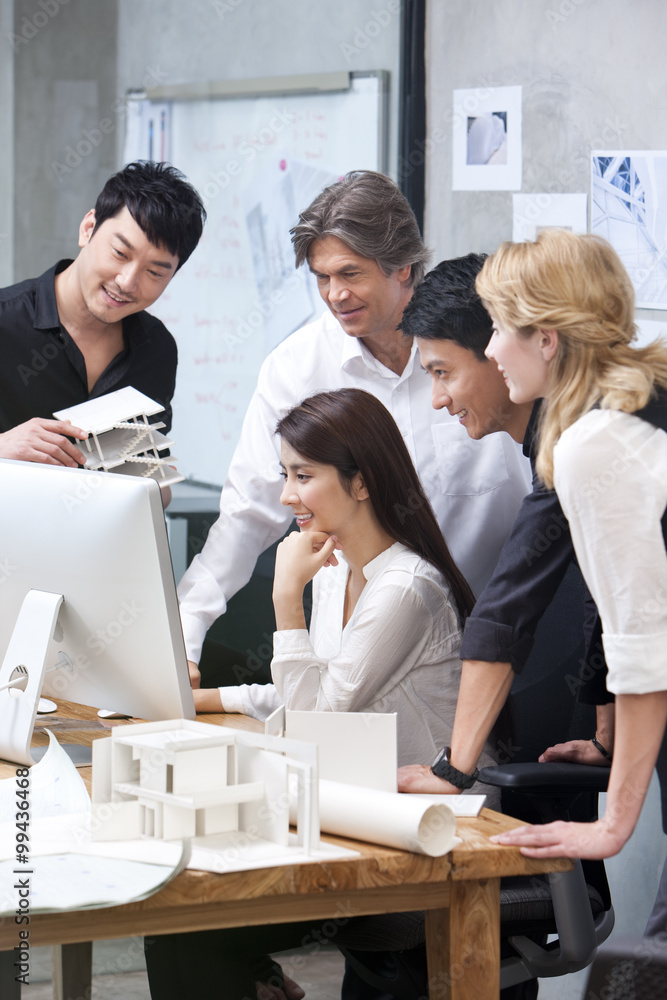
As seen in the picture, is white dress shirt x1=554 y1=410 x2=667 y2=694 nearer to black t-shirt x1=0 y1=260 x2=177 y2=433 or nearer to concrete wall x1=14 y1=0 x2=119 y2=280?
black t-shirt x1=0 y1=260 x2=177 y2=433

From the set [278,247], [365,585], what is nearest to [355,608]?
[365,585]

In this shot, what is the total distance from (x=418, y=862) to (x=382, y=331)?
4.25 ft

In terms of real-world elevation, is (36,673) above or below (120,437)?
below

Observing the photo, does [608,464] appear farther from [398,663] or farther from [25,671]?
[25,671]

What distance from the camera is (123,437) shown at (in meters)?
2.08

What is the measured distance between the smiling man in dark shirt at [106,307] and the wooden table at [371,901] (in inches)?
54.8

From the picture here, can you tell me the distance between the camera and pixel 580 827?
1.40m

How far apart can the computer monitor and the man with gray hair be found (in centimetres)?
53

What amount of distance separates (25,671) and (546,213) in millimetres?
1857

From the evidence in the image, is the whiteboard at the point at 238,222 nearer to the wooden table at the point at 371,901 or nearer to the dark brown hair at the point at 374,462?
the dark brown hair at the point at 374,462

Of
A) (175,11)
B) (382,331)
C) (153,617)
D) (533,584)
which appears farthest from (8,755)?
(175,11)

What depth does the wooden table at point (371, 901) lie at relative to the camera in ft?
3.92

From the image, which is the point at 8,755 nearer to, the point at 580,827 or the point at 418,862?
the point at 418,862

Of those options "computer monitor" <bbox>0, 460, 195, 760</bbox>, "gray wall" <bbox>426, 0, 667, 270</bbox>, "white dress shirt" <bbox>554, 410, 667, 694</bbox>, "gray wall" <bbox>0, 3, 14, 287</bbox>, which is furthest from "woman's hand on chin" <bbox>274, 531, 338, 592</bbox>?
"gray wall" <bbox>0, 3, 14, 287</bbox>
